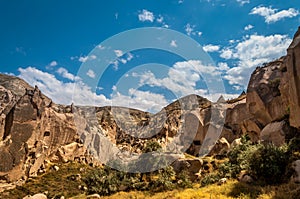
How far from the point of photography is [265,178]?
19062 mm

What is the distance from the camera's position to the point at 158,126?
82.8 metres

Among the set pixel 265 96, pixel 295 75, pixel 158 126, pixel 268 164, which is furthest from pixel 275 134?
pixel 158 126

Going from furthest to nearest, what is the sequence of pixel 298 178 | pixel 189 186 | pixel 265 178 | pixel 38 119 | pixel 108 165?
pixel 38 119, pixel 108 165, pixel 189 186, pixel 265 178, pixel 298 178

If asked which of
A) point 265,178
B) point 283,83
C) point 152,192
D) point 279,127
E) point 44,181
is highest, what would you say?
point 283,83

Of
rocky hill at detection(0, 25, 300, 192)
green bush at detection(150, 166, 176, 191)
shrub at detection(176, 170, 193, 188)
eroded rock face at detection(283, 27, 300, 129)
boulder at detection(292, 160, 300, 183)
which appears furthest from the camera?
rocky hill at detection(0, 25, 300, 192)

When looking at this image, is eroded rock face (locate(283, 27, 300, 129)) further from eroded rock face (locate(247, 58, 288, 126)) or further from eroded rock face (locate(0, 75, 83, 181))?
eroded rock face (locate(0, 75, 83, 181))

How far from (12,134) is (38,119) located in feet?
26.3

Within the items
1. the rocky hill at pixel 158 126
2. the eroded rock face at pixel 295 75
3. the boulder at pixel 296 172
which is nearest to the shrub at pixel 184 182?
the boulder at pixel 296 172

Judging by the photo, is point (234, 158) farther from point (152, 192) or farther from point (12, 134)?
point (12, 134)

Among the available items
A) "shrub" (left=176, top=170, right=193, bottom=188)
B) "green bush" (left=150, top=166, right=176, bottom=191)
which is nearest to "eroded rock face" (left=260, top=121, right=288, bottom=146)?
"shrub" (left=176, top=170, right=193, bottom=188)

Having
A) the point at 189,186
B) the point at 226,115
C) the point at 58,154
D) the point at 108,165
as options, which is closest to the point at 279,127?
the point at 189,186

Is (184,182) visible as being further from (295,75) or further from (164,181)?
(295,75)

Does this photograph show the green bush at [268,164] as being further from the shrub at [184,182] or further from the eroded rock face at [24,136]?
the eroded rock face at [24,136]

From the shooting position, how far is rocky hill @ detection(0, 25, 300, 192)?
32.7 m
